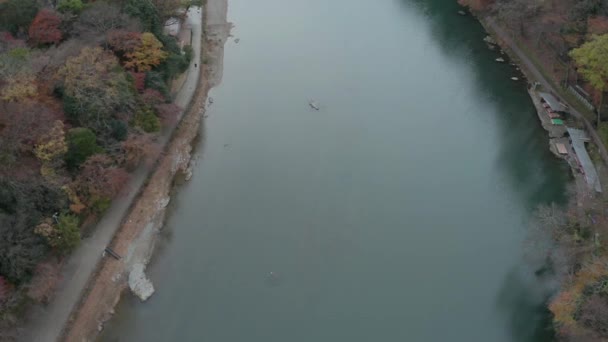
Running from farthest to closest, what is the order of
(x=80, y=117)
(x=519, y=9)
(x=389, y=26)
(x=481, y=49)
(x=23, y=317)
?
(x=389, y=26)
(x=481, y=49)
(x=519, y=9)
(x=80, y=117)
(x=23, y=317)

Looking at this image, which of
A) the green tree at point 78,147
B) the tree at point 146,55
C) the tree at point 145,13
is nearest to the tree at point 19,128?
the green tree at point 78,147

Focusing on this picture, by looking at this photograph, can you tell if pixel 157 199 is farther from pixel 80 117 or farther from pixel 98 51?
pixel 98 51

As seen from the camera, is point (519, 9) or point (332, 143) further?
point (519, 9)

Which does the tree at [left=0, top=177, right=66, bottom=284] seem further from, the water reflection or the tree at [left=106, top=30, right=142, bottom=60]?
the water reflection

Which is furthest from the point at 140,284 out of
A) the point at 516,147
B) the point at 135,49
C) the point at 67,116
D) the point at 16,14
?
the point at 516,147

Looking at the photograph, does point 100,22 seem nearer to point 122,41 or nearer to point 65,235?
point 122,41

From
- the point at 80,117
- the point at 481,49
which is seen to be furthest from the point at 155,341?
the point at 481,49
